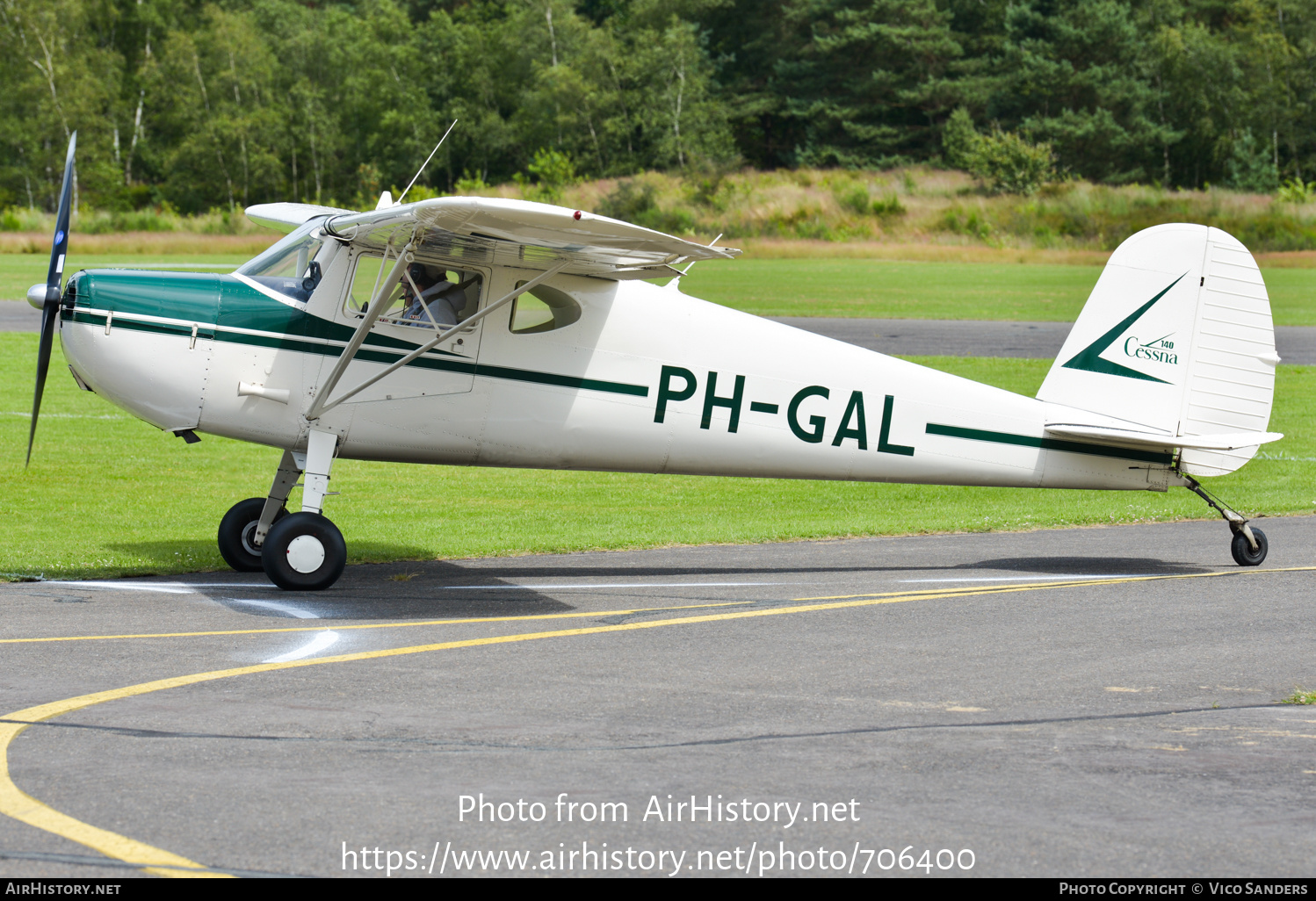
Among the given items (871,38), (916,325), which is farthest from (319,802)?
(871,38)

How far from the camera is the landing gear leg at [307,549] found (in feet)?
33.5

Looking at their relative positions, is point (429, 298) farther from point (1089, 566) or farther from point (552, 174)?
point (552, 174)

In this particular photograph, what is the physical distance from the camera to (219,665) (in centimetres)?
783

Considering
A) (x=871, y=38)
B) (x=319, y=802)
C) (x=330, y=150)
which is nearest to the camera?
(x=319, y=802)

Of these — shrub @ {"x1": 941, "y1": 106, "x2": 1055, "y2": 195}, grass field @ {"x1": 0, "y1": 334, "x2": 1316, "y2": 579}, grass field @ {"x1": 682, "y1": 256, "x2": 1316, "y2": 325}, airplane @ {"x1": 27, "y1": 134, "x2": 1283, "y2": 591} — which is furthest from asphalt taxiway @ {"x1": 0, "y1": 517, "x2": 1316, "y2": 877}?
shrub @ {"x1": 941, "y1": 106, "x2": 1055, "y2": 195}

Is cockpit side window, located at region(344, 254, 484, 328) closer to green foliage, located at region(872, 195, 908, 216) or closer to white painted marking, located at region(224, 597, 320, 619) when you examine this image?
white painted marking, located at region(224, 597, 320, 619)

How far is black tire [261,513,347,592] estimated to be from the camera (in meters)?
10.2

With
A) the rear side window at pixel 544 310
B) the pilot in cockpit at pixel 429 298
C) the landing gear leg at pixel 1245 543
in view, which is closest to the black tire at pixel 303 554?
the pilot in cockpit at pixel 429 298

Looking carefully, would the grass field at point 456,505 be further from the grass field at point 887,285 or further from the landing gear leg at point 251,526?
the grass field at point 887,285

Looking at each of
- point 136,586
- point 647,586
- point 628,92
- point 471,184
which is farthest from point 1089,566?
point 628,92

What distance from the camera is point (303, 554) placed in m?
10.3

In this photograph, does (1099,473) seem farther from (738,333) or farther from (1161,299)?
(738,333)

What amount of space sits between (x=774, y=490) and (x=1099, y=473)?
6.00m

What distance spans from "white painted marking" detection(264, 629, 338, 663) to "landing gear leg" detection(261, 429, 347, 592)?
143 centimetres
